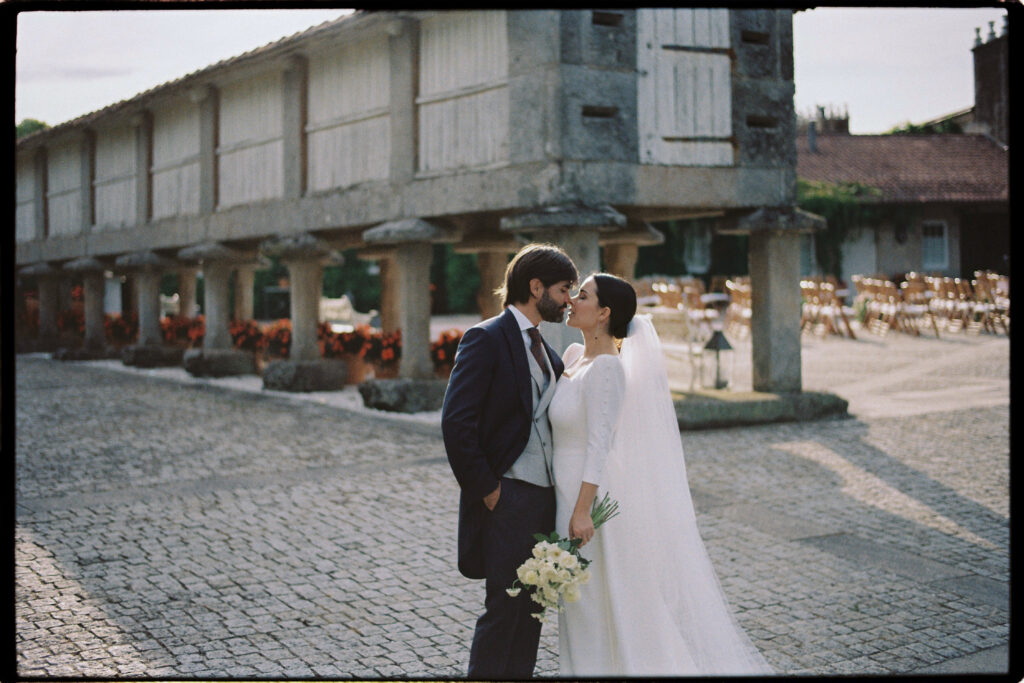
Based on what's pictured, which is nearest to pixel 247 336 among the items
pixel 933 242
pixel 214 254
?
pixel 214 254

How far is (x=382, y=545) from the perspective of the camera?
612 centimetres

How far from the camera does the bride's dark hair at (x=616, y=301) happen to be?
3598mm

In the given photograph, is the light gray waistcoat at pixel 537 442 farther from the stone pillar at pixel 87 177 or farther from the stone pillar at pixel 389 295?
the stone pillar at pixel 87 177

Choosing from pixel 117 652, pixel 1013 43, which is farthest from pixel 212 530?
pixel 1013 43

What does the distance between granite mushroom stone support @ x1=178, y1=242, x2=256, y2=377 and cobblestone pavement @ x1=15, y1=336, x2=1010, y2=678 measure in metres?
5.30

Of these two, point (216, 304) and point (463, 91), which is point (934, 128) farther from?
point (463, 91)

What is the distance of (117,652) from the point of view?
433 centimetres

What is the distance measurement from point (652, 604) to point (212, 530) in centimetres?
378

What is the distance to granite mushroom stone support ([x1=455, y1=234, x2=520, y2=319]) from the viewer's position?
45.4ft

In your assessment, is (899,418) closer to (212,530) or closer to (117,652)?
(212,530)

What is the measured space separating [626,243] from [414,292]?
3127 millimetres

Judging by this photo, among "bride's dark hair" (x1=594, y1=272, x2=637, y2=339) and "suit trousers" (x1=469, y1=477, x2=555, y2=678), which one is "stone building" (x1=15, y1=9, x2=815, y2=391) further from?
"suit trousers" (x1=469, y1=477, x2=555, y2=678)

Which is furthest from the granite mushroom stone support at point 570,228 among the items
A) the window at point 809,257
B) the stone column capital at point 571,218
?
the window at point 809,257

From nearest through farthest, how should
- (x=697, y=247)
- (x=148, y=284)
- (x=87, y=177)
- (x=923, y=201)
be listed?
(x=148, y=284), (x=87, y=177), (x=923, y=201), (x=697, y=247)
